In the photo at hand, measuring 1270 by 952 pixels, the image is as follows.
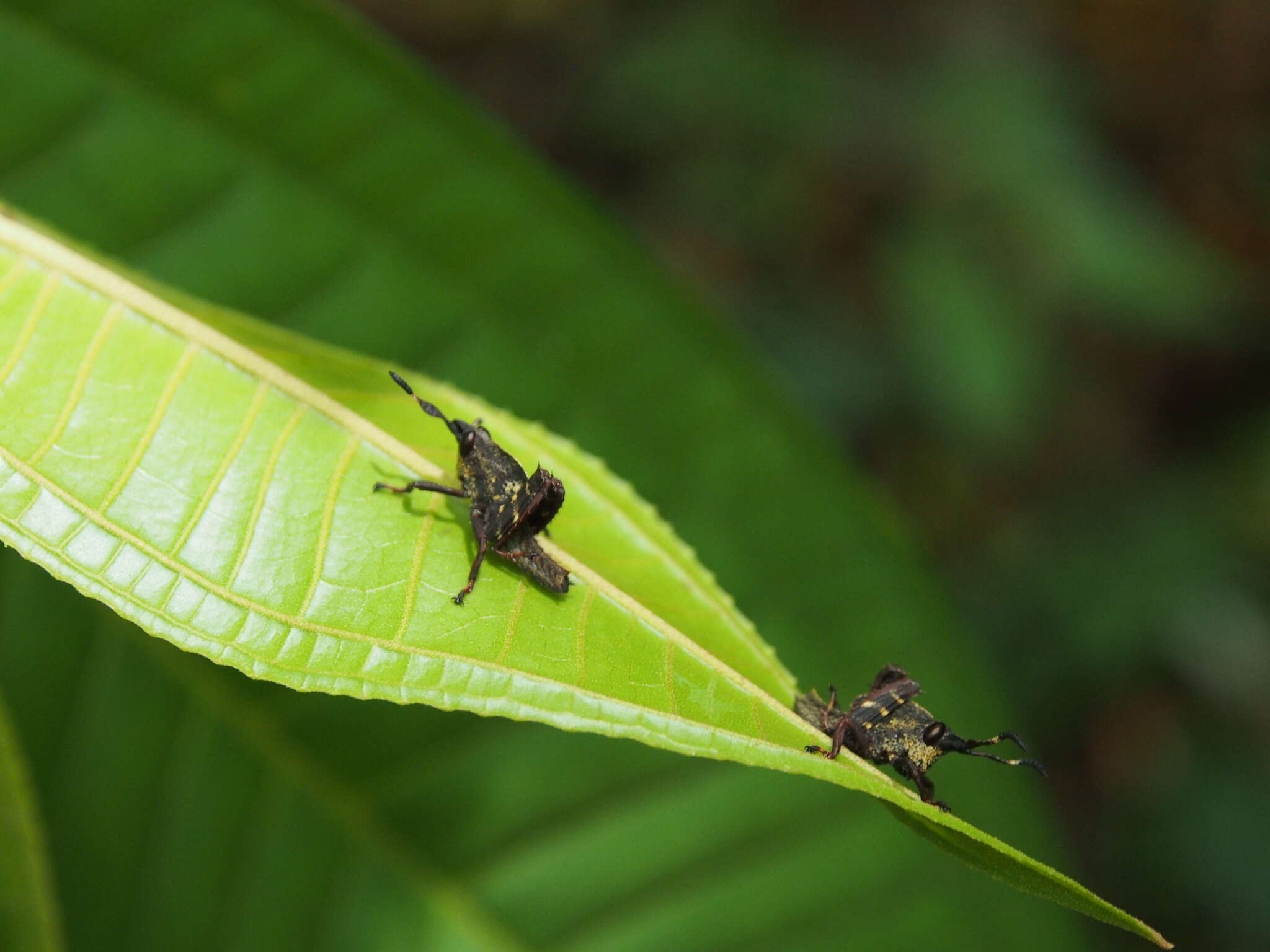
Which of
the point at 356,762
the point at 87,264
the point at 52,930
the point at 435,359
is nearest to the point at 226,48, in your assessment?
the point at 435,359

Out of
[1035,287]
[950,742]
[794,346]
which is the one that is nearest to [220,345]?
[950,742]

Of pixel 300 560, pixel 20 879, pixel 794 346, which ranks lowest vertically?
pixel 20 879

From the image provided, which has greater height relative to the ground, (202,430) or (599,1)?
(599,1)

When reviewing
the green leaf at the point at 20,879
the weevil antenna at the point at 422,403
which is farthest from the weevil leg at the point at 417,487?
the green leaf at the point at 20,879

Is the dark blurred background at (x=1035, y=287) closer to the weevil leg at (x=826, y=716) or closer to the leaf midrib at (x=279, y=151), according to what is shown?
the leaf midrib at (x=279, y=151)

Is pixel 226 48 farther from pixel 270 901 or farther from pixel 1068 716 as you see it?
pixel 1068 716

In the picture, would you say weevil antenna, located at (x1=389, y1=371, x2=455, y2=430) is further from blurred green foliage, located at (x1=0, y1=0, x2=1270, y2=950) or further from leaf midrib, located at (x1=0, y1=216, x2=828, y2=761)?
blurred green foliage, located at (x1=0, y1=0, x2=1270, y2=950)

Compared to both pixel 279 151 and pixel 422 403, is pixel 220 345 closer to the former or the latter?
pixel 422 403
